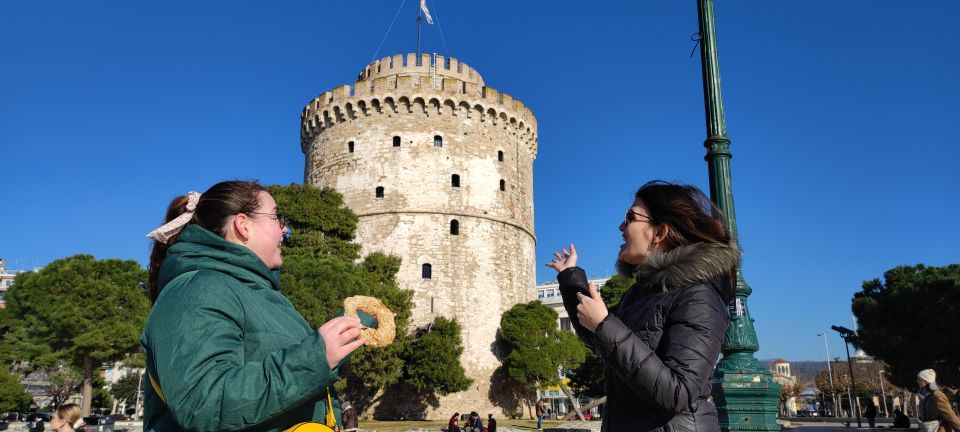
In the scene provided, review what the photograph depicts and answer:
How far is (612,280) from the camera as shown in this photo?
27.2 m

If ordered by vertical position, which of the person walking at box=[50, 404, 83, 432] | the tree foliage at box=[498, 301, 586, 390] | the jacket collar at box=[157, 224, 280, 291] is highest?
the tree foliage at box=[498, 301, 586, 390]

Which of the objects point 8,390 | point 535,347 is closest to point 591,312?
point 535,347

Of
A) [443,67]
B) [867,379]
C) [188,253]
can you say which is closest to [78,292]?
[443,67]

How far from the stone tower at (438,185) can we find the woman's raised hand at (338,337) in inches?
961

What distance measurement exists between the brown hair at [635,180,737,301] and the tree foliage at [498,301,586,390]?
2265 cm

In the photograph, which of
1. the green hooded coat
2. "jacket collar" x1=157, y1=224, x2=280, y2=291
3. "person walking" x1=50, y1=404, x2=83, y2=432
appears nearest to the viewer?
the green hooded coat

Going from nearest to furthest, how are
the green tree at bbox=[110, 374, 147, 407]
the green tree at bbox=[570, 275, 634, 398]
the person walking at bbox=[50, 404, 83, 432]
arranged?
the person walking at bbox=[50, 404, 83, 432]
the green tree at bbox=[570, 275, 634, 398]
the green tree at bbox=[110, 374, 147, 407]

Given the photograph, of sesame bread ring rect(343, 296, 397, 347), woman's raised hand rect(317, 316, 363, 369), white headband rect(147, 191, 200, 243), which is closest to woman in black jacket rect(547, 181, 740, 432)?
sesame bread ring rect(343, 296, 397, 347)

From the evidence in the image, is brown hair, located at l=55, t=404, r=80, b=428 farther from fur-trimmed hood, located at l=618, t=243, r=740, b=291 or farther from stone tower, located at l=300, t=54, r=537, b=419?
stone tower, located at l=300, t=54, r=537, b=419

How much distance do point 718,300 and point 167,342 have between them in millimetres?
1782

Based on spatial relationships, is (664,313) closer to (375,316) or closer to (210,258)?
(375,316)

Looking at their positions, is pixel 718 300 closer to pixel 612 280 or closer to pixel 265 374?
pixel 265 374

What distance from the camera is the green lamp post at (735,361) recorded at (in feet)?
18.3

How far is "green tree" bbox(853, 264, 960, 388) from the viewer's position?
24.5m
